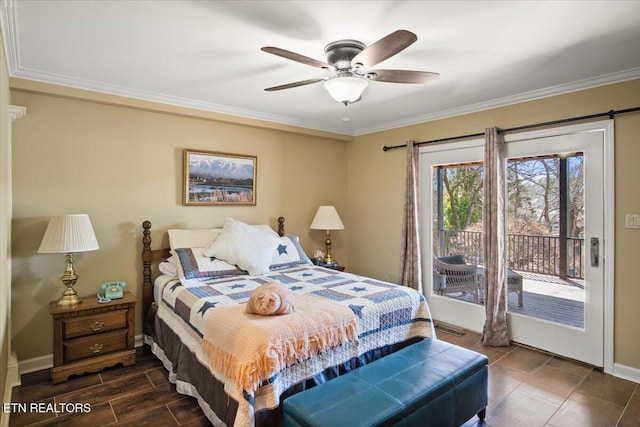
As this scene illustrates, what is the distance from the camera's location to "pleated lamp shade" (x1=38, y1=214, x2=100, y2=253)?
8.70 feet

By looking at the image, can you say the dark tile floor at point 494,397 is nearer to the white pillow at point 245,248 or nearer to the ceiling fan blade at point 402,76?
the white pillow at point 245,248

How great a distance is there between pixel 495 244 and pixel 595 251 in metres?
0.79

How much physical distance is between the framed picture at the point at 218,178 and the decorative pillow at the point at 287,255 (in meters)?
0.74

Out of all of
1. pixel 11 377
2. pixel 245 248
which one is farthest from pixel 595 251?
pixel 11 377

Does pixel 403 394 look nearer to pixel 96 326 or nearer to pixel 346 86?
pixel 346 86

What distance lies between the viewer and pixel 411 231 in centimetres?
422

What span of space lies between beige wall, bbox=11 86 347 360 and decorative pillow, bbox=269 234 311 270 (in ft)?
2.11

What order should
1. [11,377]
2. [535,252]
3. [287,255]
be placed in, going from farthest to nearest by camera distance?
[287,255]
[535,252]
[11,377]

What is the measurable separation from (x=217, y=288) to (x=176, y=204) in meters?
1.30

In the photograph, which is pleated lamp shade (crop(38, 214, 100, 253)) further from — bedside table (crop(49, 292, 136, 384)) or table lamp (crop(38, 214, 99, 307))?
bedside table (crop(49, 292, 136, 384))

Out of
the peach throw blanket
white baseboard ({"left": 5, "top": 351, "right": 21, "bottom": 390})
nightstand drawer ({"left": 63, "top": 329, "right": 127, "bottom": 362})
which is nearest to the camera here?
the peach throw blanket

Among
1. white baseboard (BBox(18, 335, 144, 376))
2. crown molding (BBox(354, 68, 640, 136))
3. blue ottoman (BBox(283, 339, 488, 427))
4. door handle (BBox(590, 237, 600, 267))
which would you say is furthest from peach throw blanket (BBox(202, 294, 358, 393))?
crown molding (BBox(354, 68, 640, 136))

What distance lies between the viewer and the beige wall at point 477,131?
281cm

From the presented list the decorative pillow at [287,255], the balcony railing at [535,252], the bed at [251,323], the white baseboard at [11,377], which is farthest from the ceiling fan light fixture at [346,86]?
the white baseboard at [11,377]
